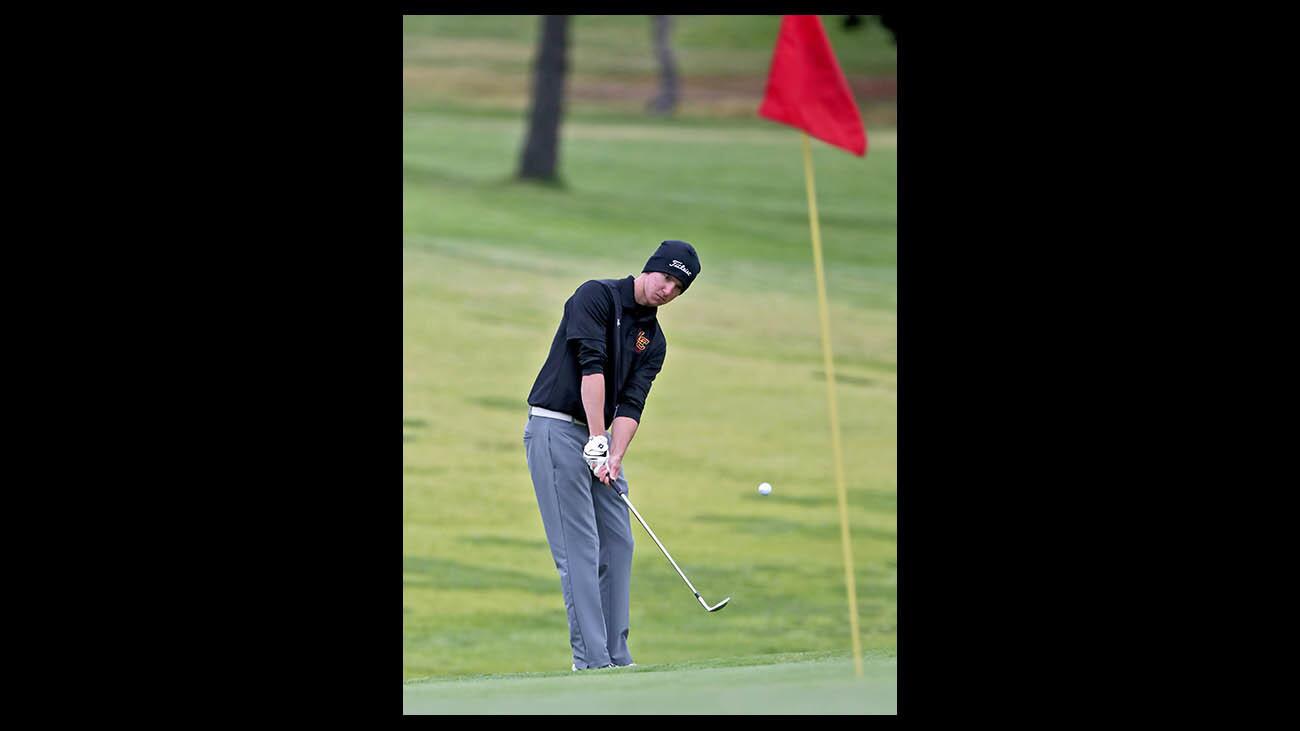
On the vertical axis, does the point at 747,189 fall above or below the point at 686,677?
above

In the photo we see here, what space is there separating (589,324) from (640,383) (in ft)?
1.45

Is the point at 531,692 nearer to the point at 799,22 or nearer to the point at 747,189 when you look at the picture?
the point at 799,22

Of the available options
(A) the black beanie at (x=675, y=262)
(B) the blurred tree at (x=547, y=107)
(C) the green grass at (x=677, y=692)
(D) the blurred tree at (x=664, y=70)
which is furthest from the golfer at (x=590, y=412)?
(D) the blurred tree at (x=664, y=70)

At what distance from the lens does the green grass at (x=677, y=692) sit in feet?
24.1

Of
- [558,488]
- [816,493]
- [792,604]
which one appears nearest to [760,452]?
[816,493]

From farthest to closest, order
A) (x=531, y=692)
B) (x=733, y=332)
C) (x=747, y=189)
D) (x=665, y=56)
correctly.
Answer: (x=665, y=56) → (x=747, y=189) → (x=733, y=332) → (x=531, y=692)

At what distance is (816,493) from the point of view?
19875 millimetres

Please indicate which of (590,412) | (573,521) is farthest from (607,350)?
(573,521)

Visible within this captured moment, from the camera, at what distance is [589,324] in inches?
352

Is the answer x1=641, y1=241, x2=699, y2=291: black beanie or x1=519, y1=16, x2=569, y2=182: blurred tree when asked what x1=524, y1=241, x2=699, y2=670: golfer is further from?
x1=519, y1=16, x2=569, y2=182: blurred tree

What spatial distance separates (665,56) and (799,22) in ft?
110

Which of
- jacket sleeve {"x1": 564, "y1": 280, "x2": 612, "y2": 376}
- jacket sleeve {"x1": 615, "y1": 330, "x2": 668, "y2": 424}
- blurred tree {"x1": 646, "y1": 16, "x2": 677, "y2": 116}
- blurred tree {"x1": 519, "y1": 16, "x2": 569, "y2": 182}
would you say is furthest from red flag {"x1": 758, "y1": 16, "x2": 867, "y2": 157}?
blurred tree {"x1": 646, "y1": 16, "x2": 677, "y2": 116}

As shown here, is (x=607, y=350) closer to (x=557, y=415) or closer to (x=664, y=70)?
(x=557, y=415)
